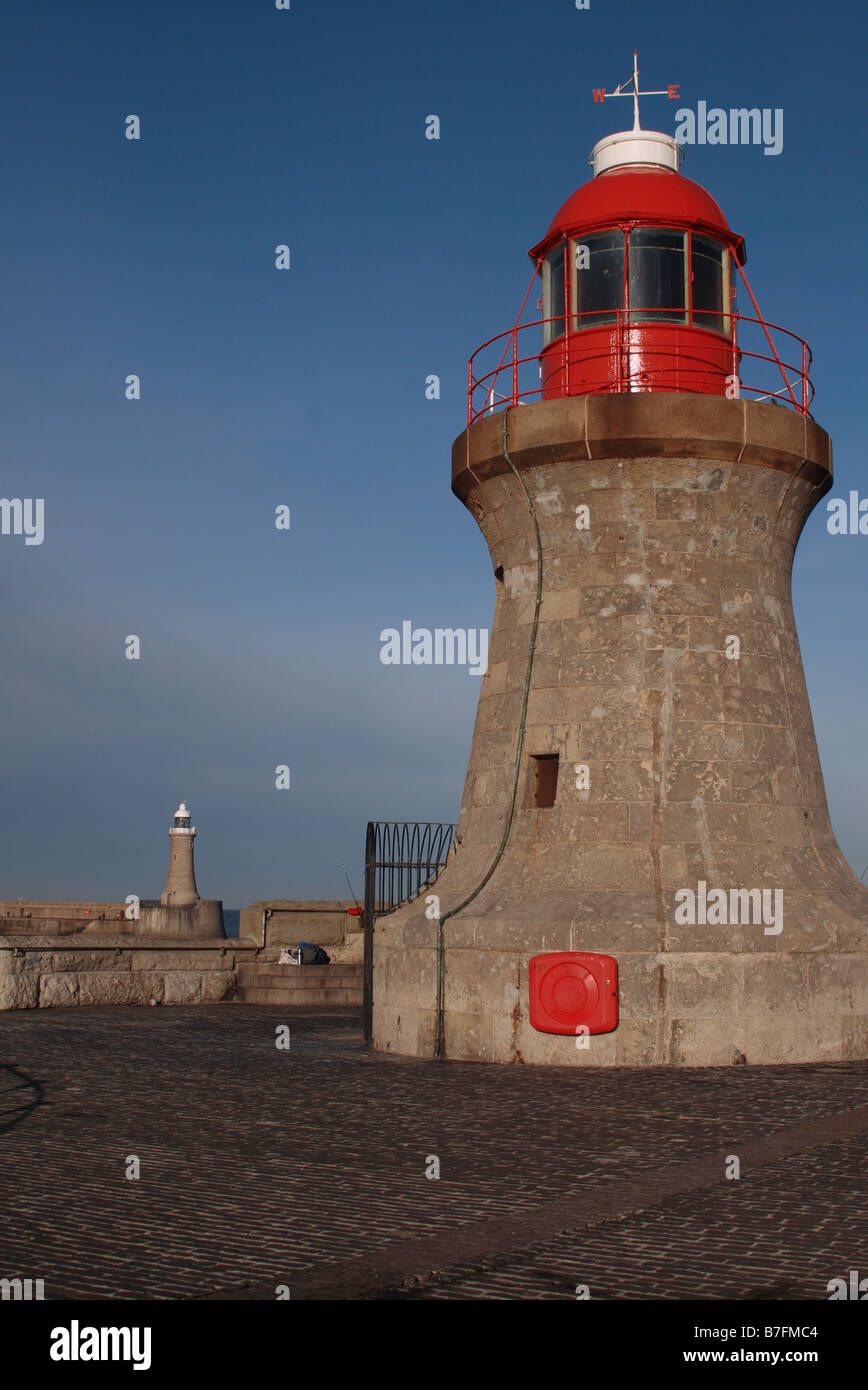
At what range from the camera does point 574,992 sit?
1323 centimetres

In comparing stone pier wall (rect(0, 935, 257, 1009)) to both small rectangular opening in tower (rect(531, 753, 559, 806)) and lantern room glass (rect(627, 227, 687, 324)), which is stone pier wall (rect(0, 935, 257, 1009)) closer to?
small rectangular opening in tower (rect(531, 753, 559, 806))

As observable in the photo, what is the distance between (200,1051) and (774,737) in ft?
24.5

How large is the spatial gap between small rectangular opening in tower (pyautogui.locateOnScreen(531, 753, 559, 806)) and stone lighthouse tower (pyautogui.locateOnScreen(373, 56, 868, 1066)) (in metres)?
0.03

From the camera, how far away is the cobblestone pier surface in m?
6.25

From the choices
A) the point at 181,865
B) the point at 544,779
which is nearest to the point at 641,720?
the point at 544,779

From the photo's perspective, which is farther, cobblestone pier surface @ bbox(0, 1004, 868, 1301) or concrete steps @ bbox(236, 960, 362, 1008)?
concrete steps @ bbox(236, 960, 362, 1008)

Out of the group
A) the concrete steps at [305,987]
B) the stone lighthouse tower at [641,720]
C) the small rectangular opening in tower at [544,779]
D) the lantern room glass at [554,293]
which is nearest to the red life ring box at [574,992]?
the stone lighthouse tower at [641,720]

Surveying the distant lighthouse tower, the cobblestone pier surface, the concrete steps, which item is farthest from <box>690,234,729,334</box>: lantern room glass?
the distant lighthouse tower

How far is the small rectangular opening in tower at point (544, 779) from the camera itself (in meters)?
15.1

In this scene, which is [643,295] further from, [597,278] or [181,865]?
[181,865]

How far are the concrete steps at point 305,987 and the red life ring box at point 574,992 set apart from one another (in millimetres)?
9078

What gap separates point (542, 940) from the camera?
1354 cm

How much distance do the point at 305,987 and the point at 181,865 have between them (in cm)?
3189
